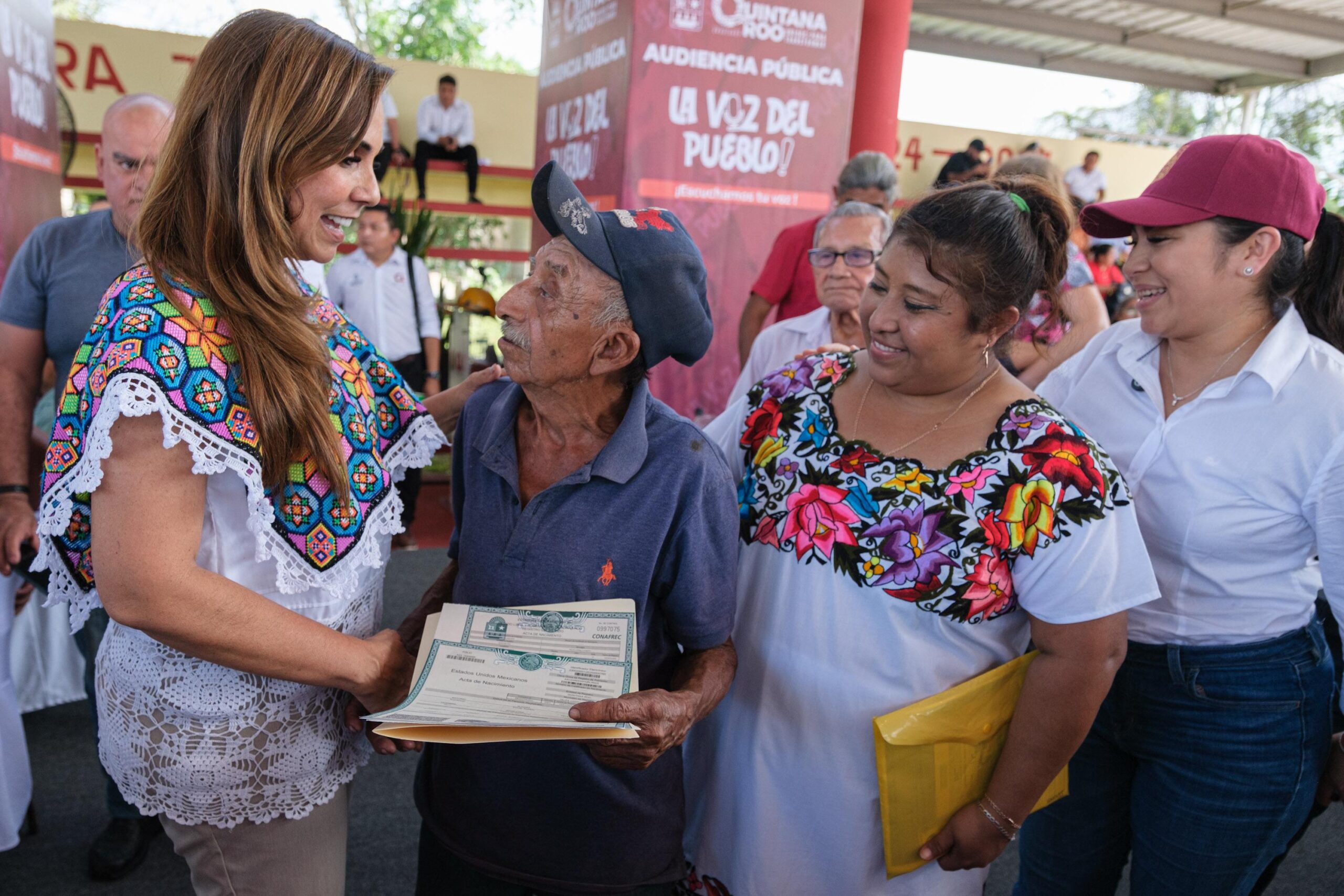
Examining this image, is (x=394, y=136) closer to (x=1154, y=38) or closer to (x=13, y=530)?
(x=13, y=530)

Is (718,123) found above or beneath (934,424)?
above

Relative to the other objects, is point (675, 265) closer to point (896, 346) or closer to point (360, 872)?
point (896, 346)

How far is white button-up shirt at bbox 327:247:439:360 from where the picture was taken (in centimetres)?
549

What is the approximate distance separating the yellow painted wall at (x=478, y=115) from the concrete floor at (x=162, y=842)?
5822 mm

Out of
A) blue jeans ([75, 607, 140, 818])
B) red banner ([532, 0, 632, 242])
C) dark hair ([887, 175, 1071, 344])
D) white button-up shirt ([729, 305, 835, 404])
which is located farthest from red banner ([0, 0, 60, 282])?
dark hair ([887, 175, 1071, 344])

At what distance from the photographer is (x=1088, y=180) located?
12891 millimetres

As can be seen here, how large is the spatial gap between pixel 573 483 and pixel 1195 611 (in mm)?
1156

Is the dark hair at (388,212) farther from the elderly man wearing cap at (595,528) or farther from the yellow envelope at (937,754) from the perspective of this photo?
the yellow envelope at (937,754)

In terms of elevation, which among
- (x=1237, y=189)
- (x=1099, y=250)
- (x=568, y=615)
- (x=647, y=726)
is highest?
(x=1099, y=250)

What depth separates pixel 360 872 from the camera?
2676mm

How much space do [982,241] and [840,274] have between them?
1.37 meters

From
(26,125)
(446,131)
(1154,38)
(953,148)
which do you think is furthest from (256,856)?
(1154,38)

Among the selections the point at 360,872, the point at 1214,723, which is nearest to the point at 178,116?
the point at 1214,723

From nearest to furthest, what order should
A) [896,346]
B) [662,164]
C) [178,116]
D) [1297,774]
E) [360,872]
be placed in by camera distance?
1. [178,116]
2. [896,346]
3. [1297,774]
4. [360,872]
5. [662,164]
